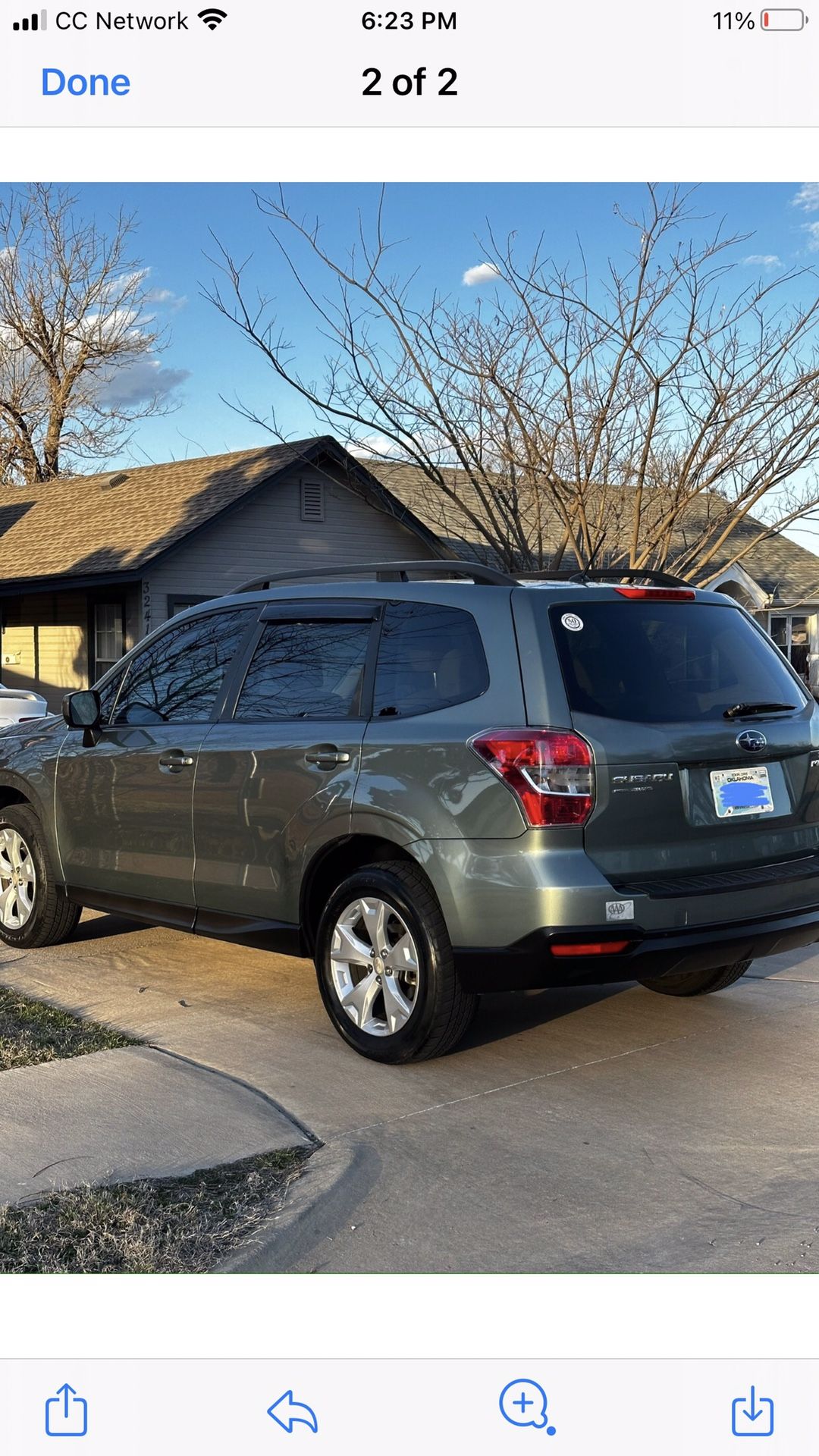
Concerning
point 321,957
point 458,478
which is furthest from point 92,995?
point 458,478

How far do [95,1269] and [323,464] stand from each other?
22.4 metres

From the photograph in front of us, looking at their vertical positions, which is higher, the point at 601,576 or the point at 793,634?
the point at 793,634

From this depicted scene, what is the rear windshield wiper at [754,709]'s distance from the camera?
5.46 m

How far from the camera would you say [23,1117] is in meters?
4.85

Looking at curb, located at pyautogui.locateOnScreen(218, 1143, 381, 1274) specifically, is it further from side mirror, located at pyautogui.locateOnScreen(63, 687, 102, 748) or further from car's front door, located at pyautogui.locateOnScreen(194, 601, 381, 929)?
side mirror, located at pyautogui.locateOnScreen(63, 687, 102, 748)

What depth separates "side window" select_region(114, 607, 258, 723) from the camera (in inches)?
262

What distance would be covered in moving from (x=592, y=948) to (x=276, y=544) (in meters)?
20.5

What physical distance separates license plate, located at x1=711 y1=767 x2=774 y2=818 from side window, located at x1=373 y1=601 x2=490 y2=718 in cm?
97

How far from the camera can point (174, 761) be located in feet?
21.7

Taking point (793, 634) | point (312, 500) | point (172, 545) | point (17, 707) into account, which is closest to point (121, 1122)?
point (17, 707)

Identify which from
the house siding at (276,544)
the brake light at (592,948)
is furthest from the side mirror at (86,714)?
the house siding at (276,544)

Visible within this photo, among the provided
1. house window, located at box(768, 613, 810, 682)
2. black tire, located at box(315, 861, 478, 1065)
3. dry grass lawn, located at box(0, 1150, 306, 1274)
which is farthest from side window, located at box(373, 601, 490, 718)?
house window, located at box(768, 613, 810, 682)
